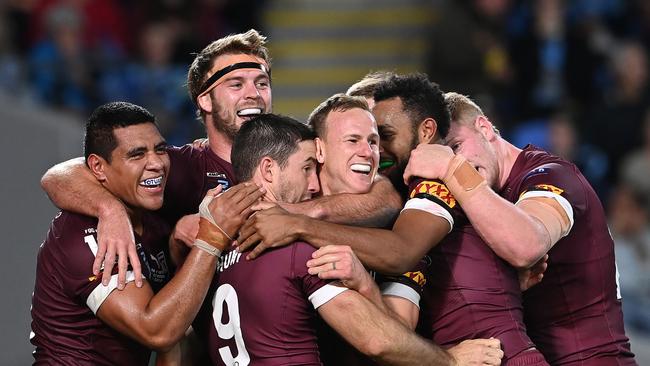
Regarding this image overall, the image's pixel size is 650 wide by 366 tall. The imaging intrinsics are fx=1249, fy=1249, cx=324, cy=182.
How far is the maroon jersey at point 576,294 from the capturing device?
5754mm

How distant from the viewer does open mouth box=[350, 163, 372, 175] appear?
5.64 meters

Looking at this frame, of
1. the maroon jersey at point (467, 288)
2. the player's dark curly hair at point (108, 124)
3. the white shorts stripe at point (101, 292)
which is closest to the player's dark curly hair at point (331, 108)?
the maroon jersey at point (467, 288)

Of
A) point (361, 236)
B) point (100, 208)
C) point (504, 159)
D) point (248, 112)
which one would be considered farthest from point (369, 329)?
point (248, 112)

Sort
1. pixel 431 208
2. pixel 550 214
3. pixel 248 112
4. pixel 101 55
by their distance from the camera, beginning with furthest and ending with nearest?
pixel 101 55, pixel 248 112, pixel 550 214, pixel 431 208

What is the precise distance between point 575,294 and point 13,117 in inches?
256

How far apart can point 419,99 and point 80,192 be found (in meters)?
1.65

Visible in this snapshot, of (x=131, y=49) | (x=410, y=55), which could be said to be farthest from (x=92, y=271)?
(x=410, y=55)

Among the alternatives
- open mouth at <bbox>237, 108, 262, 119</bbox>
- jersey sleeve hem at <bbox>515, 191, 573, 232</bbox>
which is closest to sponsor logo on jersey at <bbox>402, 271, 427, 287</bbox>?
jersey sleeve hem at <bbox>515, 191, 573, 232</bbox>

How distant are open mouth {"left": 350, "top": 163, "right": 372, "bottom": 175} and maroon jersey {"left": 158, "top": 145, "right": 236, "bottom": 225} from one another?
0.88 metres

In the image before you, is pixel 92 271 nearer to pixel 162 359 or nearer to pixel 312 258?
pixel 162 359

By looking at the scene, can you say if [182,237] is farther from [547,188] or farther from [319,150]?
[547,188]

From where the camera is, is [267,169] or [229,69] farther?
[229,69]

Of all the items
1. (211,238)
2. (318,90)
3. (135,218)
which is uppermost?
(318,90)

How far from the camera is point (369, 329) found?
201 inches
